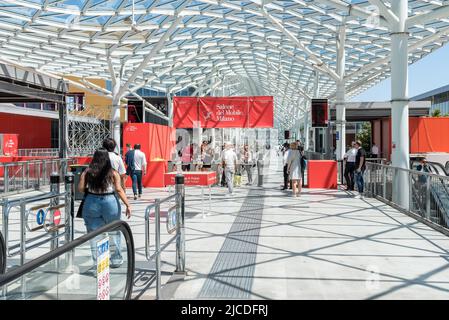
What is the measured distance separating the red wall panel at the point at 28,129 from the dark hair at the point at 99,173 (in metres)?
A: 45.1

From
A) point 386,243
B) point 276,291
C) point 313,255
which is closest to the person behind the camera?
point 276,291

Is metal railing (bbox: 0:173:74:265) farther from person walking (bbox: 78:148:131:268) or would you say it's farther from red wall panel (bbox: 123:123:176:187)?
red wall panel (bbox: 123:123:176:187)

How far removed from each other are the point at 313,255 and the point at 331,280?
143 centimetres

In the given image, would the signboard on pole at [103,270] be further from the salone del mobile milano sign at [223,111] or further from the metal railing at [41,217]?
the salone del mobile milano sign at [223,111]

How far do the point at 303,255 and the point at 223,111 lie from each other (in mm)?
11387

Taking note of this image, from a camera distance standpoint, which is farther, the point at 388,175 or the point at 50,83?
the point at 50,83

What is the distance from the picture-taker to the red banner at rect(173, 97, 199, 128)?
18.2m

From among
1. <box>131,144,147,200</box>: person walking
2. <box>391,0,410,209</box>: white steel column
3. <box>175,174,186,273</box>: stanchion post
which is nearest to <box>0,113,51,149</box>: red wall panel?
<box>131,144,147,200</box>: person walking

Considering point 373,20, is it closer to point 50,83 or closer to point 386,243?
Result: point 386,243

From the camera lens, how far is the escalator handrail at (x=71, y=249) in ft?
8.77

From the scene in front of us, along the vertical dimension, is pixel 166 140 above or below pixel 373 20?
below

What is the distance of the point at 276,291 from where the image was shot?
572 cm
